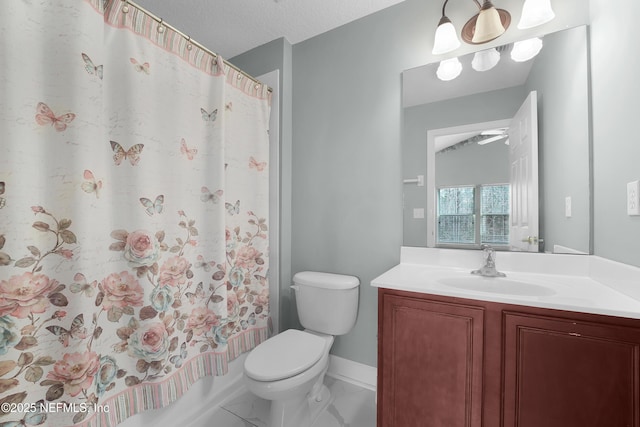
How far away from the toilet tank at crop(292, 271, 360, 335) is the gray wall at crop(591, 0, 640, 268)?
1190 millimetres

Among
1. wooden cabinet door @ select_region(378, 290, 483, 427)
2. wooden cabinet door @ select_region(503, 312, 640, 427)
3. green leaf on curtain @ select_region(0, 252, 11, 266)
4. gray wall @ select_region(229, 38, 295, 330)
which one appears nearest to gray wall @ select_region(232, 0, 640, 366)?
gray wall @ select_region(229, 38, 295, 330)

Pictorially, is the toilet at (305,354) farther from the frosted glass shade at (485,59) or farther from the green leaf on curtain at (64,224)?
the frosted glass shade at (485,59)

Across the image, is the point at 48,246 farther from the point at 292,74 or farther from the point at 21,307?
the point at 292,74

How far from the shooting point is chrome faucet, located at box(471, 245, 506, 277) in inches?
51.3

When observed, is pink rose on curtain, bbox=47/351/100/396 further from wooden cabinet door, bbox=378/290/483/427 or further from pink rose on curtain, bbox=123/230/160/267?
wooden cabinet door, bbox=378/290/483/427

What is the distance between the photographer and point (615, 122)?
103cm

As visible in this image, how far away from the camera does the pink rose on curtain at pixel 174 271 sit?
127 centimetres

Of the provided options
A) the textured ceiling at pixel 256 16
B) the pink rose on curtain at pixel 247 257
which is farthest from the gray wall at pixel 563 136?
the pink rose on curtain at pixel 247 257

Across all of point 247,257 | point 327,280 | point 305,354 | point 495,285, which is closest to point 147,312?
point 247,257

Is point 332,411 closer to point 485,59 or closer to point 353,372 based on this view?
point 353,372

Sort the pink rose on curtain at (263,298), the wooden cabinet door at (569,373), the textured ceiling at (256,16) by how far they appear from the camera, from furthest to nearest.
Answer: the pink rose on curtain at (263,298) < the textured ceiling at (256,16) < the wooden cabinet door at (569,373)

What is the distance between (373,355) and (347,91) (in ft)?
5.80

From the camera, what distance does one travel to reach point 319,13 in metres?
1.72

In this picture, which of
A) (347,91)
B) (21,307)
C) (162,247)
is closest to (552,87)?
(347,91)
